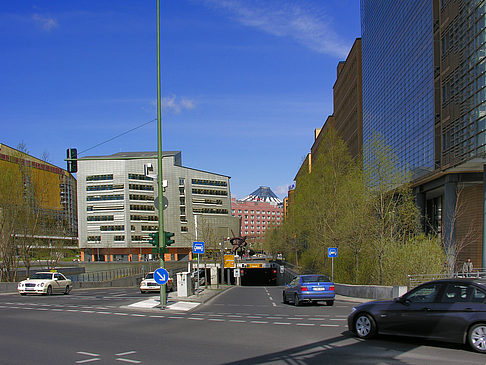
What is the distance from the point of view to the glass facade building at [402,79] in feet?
150

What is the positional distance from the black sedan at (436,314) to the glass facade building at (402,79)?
2727 cm

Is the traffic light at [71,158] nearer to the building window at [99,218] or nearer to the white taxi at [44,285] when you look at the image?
the white taxi at [44,285]

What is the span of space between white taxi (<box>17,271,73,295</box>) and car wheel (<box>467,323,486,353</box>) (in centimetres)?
2864

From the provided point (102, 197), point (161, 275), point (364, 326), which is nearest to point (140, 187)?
point (102, 197)

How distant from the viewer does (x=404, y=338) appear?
11859mm

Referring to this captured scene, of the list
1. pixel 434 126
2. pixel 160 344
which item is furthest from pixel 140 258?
pixel 160 344

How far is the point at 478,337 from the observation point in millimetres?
9922

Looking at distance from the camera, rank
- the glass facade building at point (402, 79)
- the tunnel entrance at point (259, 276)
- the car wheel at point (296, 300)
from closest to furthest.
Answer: the car wheel at point (296, 300)
the glass facade building at point (402, 79)
the tunnel entrance at point (259, 276)

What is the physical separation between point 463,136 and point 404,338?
3039cm

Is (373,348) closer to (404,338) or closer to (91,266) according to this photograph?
(404,338)

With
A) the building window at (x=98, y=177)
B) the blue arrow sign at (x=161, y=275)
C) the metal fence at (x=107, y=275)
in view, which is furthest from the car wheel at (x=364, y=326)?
the building window at (x=98, y=177)

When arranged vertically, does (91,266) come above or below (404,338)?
below

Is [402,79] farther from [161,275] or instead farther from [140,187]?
[140,187]

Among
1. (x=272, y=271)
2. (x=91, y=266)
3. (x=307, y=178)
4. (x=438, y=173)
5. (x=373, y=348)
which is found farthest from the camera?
(x=91, y=266)
